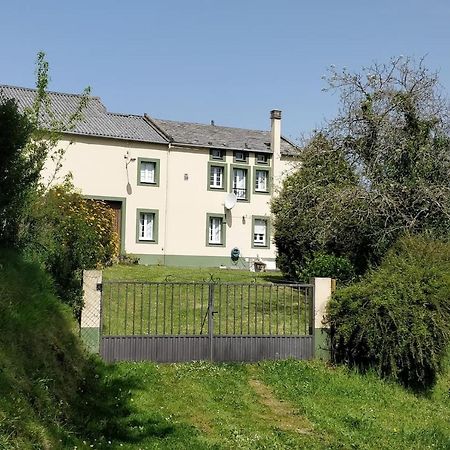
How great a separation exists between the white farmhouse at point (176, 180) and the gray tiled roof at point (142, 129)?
0.06 metres

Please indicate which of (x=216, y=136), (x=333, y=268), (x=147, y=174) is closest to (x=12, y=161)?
(x=333, y=268)

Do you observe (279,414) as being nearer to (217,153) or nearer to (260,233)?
(217,153)

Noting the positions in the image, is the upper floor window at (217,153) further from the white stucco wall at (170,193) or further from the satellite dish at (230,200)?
the satellite dish at (230,200)

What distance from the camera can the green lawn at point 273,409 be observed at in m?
7.52

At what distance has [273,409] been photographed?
29.5 ft

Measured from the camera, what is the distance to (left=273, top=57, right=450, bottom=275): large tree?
1395cm

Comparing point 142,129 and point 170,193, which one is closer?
point 170,193

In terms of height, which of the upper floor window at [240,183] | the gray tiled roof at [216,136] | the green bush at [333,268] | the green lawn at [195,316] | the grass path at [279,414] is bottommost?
the grass path at [279,414]

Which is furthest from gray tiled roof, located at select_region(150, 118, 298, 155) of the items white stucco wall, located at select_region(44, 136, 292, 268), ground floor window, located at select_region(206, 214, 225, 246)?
ground floor window, located at select_region(206, 214, 225, 246)

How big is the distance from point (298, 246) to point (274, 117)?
1499 centimetres

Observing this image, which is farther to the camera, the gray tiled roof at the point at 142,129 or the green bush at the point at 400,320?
the gray tiled roof at the point at 142,129

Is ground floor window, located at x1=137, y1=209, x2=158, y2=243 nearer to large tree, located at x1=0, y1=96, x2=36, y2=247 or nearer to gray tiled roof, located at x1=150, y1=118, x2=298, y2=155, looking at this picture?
gray tiled roof, located at x1=150, y1=118, x2=298, y2=155

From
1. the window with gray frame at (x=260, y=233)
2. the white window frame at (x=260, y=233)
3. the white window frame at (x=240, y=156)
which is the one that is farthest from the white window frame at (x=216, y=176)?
the window with gray frame at (x=260, y=233)

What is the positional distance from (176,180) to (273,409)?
72.1 feet
